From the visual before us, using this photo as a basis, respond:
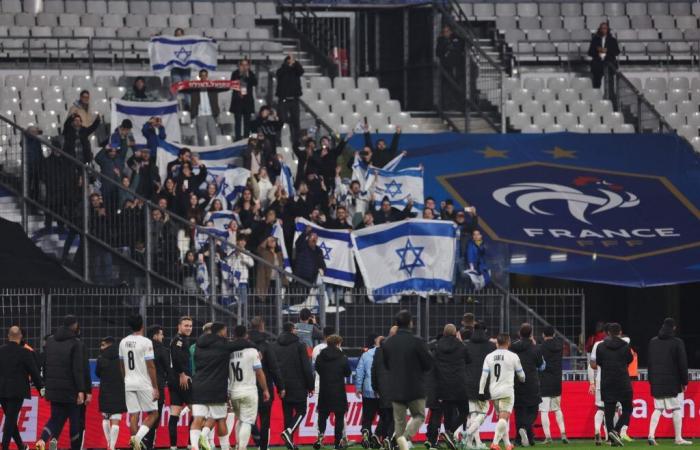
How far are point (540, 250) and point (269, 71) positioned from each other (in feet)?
26.4

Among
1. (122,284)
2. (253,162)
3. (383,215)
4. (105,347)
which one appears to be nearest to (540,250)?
(383,215)

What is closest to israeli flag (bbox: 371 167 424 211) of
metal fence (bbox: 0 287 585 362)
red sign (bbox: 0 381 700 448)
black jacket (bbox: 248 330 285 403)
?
metal fence (bbox: 0 287 585 362)

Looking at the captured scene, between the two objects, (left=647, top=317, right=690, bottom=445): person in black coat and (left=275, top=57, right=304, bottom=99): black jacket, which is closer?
(left=647, top=317, right=690, bottom=445): person in black coat

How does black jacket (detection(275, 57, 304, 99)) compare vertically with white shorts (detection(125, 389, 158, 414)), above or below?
above

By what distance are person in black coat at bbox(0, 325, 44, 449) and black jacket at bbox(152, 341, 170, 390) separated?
1426mm

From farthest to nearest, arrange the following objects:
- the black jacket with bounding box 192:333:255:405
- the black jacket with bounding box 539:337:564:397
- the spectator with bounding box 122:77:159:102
Result: the spectator with bounding box 122:77:159:102, the black jacket with bounding box 539:337:564:397, the black jacket with bounding box 192:333:255:405

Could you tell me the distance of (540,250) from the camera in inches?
1168

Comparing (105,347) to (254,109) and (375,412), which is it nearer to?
(375,412)

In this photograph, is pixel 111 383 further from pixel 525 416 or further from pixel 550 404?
pixel 550 404

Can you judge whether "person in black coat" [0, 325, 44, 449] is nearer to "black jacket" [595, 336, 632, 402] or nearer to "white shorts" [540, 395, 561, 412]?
"white shorts" [540, 395, 561, 412]

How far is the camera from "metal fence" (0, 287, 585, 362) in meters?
25.0

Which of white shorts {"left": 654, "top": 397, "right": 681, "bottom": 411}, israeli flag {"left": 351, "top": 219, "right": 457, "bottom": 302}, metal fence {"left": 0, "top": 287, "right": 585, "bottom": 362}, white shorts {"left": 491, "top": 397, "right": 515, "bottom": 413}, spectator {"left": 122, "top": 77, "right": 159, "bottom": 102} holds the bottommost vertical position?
white shorts {"left": 654, "top": 397, "right": 681, "bottom": 411}

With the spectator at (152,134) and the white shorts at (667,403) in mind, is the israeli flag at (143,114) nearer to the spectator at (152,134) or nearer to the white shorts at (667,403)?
the spectator at (152,134)

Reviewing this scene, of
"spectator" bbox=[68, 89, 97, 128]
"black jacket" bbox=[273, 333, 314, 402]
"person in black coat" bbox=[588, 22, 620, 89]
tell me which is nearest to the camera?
"black jacket" bbox=[273, 333, 314, 402]
